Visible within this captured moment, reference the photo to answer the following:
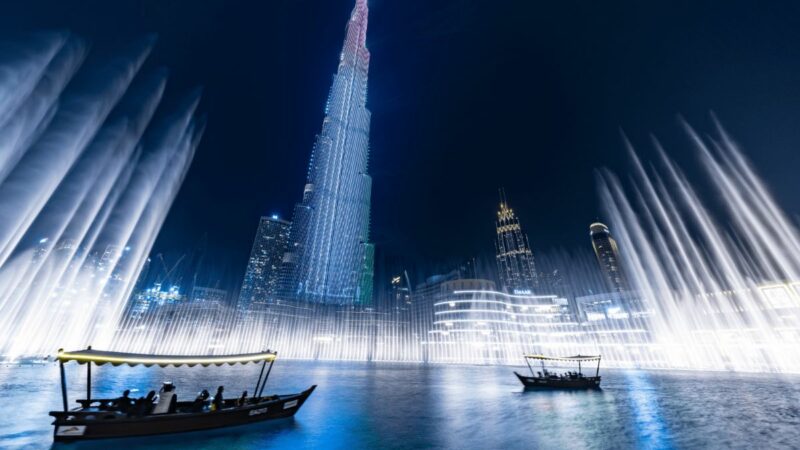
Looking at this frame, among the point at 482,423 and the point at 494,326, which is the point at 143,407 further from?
the point at 494,326

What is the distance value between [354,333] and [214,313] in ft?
206

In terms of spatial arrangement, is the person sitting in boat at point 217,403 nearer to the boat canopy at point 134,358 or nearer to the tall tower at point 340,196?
the boat canopy at point 134,358

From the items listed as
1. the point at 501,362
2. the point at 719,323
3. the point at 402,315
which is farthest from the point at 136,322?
the point at 719,323

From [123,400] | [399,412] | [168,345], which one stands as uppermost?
[168,345]

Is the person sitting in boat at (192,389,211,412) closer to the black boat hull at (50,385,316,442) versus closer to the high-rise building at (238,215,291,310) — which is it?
the black boat hull at (50,385,316,442)

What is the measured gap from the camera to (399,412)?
21156 mm

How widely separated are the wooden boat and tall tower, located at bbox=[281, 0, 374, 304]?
369ft

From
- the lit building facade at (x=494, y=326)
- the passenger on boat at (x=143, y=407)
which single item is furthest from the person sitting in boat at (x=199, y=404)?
the lit building facade at (x=494, y=326)

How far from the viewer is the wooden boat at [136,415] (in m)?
12.1

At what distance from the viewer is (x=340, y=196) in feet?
423

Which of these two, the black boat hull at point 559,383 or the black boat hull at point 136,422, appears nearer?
the black boat hull at point 136,422

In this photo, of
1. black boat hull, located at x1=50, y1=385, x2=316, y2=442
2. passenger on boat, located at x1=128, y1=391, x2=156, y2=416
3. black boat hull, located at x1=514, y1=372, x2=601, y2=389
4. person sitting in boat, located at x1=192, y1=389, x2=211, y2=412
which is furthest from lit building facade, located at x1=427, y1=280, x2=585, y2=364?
passenger on boat, located at x1=128, y1=391, x2=156, y2=416

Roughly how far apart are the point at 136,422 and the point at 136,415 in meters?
0.30

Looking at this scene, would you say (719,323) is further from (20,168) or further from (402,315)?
(20,168)
